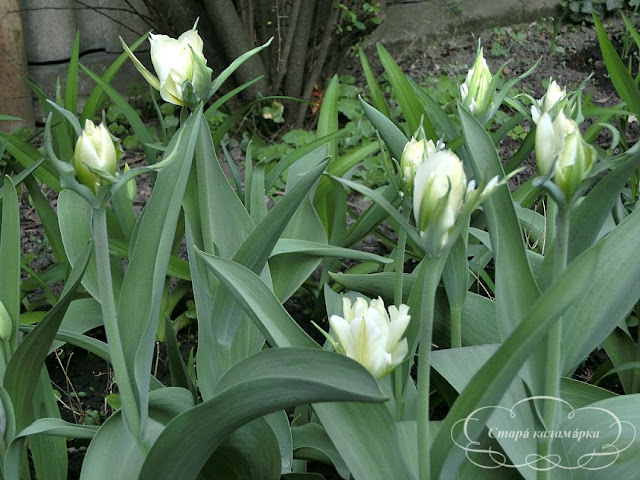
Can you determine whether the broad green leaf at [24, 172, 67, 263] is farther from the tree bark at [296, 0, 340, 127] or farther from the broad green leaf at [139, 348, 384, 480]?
the tree bark at [296, 0, 340, 127]

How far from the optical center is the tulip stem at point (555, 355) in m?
0.73

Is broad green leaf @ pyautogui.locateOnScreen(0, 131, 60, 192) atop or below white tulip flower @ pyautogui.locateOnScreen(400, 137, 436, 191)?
below

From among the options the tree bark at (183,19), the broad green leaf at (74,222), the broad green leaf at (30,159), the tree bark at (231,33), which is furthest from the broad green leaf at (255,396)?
the tree bark at (183,19)

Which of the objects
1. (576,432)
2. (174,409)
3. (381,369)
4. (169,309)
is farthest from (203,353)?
(169,309)

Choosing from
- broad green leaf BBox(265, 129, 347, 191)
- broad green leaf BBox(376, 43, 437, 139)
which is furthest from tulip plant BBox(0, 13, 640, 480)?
broad green leaf BBox(376, 43, 437, 139)

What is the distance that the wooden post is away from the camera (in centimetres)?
291

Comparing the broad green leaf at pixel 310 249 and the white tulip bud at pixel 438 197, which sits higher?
the white tulip bud at pixel 438 197

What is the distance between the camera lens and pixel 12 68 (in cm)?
297

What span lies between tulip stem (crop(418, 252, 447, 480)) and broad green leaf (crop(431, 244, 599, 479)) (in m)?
0.03

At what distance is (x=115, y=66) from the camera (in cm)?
213

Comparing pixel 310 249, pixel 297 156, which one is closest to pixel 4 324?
pixel 310 249

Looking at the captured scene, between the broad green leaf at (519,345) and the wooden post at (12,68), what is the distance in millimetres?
2639

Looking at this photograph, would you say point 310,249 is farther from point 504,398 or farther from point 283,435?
point 504,398

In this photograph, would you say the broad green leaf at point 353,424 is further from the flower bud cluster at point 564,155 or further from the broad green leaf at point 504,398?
the flower bud cluster at point 564,155
